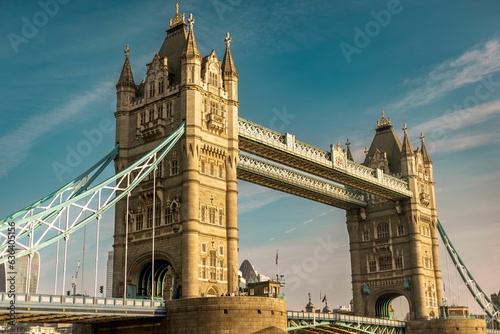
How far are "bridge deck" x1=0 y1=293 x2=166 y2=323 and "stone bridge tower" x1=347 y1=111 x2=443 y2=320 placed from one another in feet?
172

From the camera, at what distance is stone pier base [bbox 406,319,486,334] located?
96.2 m

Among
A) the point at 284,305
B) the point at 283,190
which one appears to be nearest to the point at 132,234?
the point at 284,305

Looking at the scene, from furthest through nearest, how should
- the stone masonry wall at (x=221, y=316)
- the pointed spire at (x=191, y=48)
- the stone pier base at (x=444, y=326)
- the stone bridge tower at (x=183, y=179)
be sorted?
the stone pier base at (x=444, y=326), the pointed spire at (x=191, y=48), the stone bridge tower at (x=183, y=179), the stone masonry wall at (x=221, y=316)

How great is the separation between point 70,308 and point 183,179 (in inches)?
745

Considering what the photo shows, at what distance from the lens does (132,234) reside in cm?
7169

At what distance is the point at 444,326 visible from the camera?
316ft

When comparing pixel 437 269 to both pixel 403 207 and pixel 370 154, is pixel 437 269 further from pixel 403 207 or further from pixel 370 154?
pixel 370 154

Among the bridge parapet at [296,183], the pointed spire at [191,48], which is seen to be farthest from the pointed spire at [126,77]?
the bridge parapet at [296,183]

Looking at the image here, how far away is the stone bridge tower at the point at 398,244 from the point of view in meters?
104

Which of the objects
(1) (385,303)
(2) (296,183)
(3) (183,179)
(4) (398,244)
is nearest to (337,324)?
(2) (296,183)

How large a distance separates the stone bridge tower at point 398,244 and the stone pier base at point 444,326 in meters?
3.55

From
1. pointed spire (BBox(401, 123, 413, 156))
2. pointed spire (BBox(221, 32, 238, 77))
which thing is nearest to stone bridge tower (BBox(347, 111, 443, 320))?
pointed spire (BBox(401, 123, 413, 156))

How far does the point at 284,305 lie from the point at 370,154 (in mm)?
52693

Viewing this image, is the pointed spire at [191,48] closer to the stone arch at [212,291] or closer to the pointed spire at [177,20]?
the pointed spire at [177,20]
